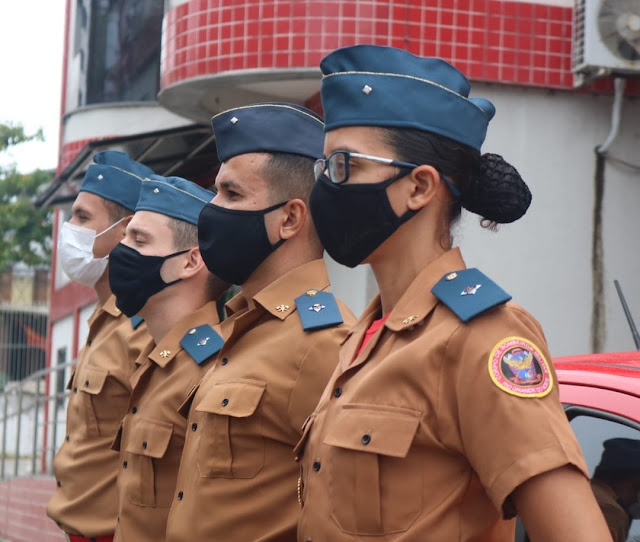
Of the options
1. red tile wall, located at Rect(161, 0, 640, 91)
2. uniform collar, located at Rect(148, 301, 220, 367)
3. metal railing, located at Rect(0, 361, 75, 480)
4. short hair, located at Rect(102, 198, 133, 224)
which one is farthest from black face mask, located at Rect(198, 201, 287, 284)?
metal railing, located at Rect(0, 361, 75, 480)

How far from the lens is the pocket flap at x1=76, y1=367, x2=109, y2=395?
16.5 ft

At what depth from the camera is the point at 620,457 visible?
2.96 metres

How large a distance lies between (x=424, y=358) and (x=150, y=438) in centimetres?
187

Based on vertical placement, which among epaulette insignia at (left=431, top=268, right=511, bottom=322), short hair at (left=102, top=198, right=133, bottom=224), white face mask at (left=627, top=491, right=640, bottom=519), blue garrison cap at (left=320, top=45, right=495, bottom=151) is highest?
blue garrison cap at (left=320, top=45, right=495, bottom=151)

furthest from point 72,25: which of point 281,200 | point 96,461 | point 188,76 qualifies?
point 281,200

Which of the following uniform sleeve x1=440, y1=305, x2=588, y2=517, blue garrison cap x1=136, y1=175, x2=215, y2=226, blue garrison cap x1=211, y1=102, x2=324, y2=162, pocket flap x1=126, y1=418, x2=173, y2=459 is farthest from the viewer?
blue garrison cap x1=136, y1=175, x2=215, y2=226

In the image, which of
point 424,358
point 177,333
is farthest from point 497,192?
point 177,333

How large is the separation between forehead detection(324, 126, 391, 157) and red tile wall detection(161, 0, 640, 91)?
5.32 meters

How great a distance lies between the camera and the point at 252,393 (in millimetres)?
3492

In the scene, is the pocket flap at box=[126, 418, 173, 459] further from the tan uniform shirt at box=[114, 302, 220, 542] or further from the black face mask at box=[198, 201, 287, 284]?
the black face mask at box=[198, 201, 287, 284]

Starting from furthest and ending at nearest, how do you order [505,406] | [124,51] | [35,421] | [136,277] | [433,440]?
[124,51]
[35,421]
[136,277]
[433,440]
[505,406]

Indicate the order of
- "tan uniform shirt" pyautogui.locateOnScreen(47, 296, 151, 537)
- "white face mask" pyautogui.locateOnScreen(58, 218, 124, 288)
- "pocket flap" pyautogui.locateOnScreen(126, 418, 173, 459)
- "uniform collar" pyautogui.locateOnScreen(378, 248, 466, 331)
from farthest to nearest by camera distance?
1. "white face mask" pyautogui.locateOnScreen(58, 218, 124, 288)
2. "tan uniform shirt" pyautogui.locateOnScreen(47, 296, 151, 537)
3. "pocket flap" pyautogui.locateOnScreen(126, 418, 173, 459)
4. "uniform collar" pyautogui.locateOnScreen(378, 248, 466, 331)

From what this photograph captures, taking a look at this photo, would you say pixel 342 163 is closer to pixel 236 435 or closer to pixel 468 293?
pixel 468 293

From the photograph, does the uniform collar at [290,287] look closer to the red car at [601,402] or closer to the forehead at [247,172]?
the forehead at [247,172]
